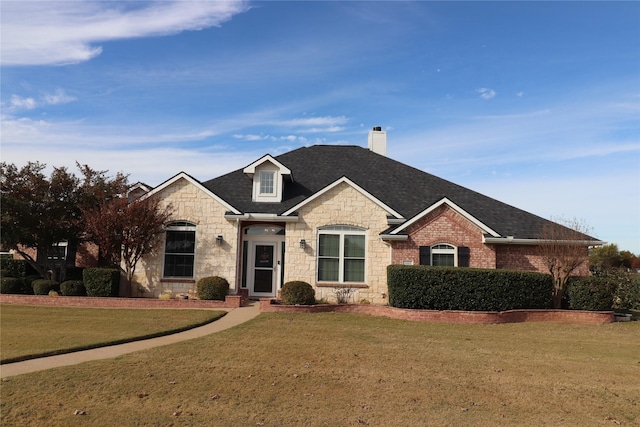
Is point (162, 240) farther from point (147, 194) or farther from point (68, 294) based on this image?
point (68, 294)

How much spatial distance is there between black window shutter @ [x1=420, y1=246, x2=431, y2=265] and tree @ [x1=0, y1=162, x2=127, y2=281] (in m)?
12.9

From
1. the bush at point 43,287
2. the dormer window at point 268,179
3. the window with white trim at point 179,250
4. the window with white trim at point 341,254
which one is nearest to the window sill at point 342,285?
the window with white trim at point 341,254

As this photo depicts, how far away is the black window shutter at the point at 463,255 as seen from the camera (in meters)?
18.3

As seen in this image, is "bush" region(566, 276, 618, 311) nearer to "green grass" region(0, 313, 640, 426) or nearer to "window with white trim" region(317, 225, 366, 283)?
"green grass" region(0, 313, 640, 426)

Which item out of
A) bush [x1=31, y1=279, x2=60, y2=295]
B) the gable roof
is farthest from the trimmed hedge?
bush [x1=31, y1=279, x2=60, y2=295]

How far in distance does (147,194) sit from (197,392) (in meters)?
13.4

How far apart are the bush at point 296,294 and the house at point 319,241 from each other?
190 centimetres

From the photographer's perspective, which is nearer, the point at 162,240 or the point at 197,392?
the point at 197,392

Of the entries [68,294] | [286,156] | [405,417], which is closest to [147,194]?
[68,294]

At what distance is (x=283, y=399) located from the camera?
693cm

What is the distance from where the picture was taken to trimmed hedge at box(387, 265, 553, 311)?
1580 cm

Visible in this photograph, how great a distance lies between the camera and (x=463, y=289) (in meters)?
15.8

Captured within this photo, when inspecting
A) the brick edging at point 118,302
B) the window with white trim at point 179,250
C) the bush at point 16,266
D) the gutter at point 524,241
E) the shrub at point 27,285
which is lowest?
the brick edging at point 118,302

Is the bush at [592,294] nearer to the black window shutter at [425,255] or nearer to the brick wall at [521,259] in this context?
the brick wall at [521,259]
